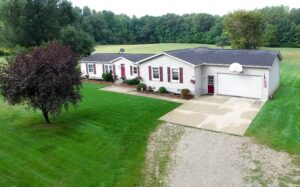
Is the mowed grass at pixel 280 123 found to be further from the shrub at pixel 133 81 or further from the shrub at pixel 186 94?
the shrub at pixel 133 81

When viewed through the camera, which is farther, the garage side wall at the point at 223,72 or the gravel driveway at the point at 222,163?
the garage side wall at the point at 223,72

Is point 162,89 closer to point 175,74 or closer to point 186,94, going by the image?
point 175,74

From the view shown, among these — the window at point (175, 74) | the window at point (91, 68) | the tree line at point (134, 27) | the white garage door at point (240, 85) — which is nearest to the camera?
the white garage door at point (240, 85)

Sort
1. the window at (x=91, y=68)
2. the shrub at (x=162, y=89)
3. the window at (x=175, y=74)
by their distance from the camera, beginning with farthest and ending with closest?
1. the window at (x=91, y=68)
2. the shrub at (x=162, y=89)
3. the window at (x=175, y=74)

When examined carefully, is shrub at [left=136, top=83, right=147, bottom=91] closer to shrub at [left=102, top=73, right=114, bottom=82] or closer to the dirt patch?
shrub at [left=102, top=73, right=114, bottom=82]

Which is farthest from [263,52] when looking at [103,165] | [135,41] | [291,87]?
[135,41]

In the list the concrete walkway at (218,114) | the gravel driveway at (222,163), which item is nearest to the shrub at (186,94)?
the concrete walkway at (218,114)

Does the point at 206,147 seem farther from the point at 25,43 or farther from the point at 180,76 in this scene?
the point at 25,43
